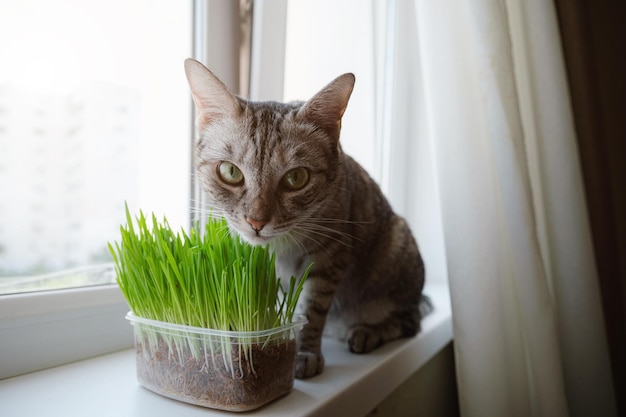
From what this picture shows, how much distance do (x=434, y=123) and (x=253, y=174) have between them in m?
0.47

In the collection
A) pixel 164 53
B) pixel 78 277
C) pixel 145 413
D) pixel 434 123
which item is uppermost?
pixel 164 53

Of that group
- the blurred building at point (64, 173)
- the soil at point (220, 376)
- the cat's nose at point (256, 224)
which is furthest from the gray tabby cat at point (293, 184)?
the blurred building at point (64, 173)

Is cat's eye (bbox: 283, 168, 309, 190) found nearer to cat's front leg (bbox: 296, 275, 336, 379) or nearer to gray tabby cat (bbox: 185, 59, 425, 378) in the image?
gray tabby cat (bbox: 185, 59, 425, 378)

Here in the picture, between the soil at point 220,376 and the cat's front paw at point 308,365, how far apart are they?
3.3 inches

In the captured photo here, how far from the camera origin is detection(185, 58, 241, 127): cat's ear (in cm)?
65

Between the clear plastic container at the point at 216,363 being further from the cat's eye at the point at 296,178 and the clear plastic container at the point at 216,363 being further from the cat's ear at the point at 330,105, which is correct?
the cat's ear at the point at 330,105

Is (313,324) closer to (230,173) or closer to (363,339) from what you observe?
(363,339)

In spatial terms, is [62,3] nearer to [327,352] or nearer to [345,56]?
[345,56]

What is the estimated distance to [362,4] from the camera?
4.13 ft

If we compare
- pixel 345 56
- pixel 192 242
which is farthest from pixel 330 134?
pixel 345 56

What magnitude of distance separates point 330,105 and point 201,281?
35 centimetres

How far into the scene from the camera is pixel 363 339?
87 cm

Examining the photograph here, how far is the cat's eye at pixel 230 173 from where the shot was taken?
2.26ft

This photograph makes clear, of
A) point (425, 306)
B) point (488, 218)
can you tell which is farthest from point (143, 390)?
point (425, 306)
